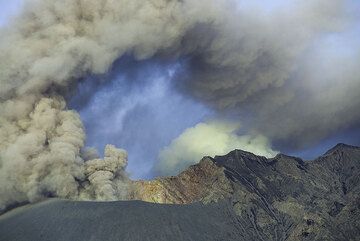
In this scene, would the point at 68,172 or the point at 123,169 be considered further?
the point at 123,169

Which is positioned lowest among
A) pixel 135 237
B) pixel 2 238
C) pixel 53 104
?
pixel 135 237

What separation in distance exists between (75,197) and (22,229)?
35.3 feet

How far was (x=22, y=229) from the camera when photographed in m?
89.4

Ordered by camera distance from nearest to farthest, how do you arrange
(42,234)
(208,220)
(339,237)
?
1. (42,234)
2. (208,220)
3. (339,237)

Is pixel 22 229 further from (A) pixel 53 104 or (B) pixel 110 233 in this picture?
(A) pixel 53 104

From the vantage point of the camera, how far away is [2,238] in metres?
89.0

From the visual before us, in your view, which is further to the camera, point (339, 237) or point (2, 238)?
point (339, 237)

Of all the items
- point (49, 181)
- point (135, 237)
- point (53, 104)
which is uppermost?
point (53, 104)

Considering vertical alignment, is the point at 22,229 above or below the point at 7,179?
below

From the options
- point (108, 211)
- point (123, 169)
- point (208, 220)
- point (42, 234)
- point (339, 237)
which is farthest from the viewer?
point (339, 237)

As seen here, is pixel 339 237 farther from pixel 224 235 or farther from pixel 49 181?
pixel 49 181

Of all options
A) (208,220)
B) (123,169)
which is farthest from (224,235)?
(123,169)

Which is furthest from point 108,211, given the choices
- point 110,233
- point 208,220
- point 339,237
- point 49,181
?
point 339,237

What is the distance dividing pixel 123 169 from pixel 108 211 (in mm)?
9625
